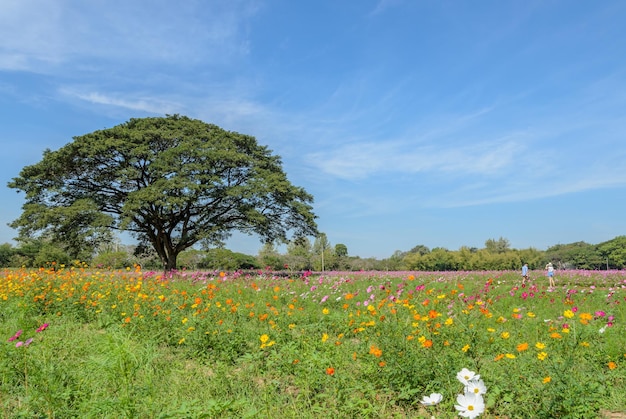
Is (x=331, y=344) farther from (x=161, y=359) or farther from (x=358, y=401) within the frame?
(x=161, y=359)

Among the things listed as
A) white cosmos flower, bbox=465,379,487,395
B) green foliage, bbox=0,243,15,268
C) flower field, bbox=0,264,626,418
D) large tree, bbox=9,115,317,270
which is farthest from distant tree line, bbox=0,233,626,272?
white cosmos flower, bbox=465,379,487,395

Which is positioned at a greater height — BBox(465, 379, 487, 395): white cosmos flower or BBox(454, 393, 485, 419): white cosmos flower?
BBox(465, 379, 487, 395): white cosmos flower

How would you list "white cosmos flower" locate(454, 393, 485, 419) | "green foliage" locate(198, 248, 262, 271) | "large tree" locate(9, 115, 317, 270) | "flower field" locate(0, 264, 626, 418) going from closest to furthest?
"white cosmos flower" locate(454, 393, 485, 419) → "flower field" locate(0, 264, 626, 418) → "large tree" locate(9, 115, 317, 270) → "green foliage" locate(198, 248, 262, 271)

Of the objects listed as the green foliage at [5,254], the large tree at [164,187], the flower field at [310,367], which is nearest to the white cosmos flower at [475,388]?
the flower field at [310,367]

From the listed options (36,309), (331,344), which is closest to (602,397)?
(331,344)

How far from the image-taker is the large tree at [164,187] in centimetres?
1770

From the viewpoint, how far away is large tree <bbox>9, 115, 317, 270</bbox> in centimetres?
1770

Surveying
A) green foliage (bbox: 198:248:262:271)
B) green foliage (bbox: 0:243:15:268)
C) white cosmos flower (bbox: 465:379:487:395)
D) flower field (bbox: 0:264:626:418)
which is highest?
green foliage (bbox: 0:243:15:268)

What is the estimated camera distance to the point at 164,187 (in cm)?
1728

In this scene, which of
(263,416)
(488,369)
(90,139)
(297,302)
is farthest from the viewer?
(90,139)

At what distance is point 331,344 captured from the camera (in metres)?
3.95

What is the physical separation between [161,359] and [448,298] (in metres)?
3.89

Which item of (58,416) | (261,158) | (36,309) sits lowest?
(58,416)

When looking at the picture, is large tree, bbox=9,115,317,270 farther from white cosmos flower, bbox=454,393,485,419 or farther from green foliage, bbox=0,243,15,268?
green foliage, bbox=0,243,15,268
